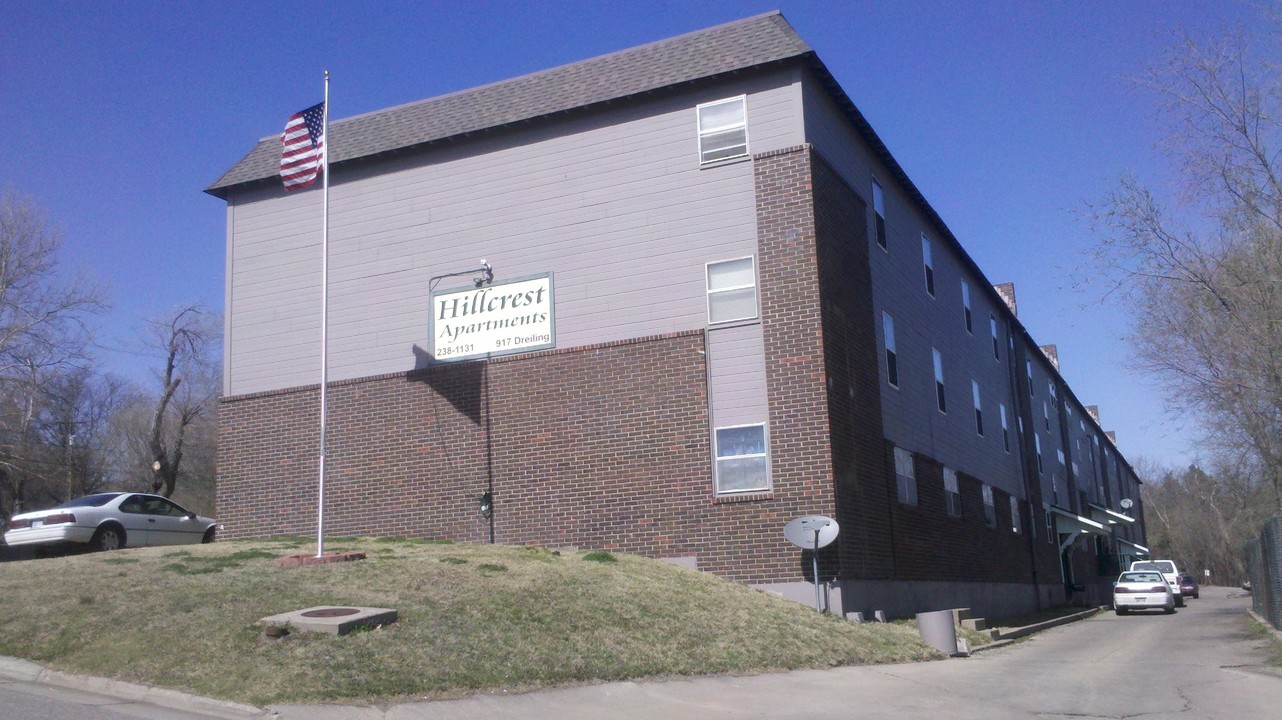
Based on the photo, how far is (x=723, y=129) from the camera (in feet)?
68.2

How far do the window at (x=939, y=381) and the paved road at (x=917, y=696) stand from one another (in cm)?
1081

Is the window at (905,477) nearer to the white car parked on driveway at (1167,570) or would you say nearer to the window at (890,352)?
the window at (890,352)

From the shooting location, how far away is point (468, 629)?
41.0ft

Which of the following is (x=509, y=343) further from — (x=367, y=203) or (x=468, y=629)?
(x=468, y=629)

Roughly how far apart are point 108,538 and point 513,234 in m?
Result: 9.58

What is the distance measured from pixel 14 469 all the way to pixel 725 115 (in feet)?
97.4

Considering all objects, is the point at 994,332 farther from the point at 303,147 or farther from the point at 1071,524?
the point at 303,147

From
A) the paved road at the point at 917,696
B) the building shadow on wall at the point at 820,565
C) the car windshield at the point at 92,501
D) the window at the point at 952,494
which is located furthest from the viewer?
the window at the point at 952,494

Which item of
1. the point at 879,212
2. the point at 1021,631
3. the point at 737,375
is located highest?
the point at 879,212

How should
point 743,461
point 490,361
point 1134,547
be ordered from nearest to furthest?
point 743,461 < point 490,361 < point 1134,547

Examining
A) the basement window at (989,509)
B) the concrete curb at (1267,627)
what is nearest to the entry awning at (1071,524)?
the basement window at (989,509)

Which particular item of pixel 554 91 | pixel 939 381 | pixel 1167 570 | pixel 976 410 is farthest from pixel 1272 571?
pixel 1167 570

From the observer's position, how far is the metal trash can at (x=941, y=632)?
1733cm

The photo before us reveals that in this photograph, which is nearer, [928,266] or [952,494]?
[952,494]
